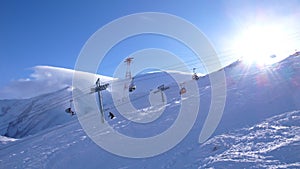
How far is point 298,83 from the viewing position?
2930 cm

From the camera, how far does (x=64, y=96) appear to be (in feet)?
424

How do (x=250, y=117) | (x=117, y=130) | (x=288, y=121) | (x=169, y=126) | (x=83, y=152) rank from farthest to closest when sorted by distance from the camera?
(x=117, y=130) → (x=169, y=126) → (x=83, y=152) → (x=250, y=117) → (x=288, y=121)

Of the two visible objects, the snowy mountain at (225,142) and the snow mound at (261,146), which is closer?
the snow mound at (261,146)

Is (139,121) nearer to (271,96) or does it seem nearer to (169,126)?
(169,126)

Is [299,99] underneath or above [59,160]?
above

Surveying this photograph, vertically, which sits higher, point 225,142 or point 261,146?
point 225,142

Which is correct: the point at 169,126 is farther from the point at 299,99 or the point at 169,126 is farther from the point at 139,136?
the point at 299,99

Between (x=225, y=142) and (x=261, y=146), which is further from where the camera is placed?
(x=225, y=142)

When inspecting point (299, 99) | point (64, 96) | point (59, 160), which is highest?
→ point (64, 96)

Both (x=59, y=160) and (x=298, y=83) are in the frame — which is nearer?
(x=59, y=160)

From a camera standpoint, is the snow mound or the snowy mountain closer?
the snow mound

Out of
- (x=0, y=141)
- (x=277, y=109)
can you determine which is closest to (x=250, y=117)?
(x=277, y=109)

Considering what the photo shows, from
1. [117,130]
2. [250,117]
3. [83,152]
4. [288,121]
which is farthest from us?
[117,130]

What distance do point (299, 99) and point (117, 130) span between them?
15.7 metres
